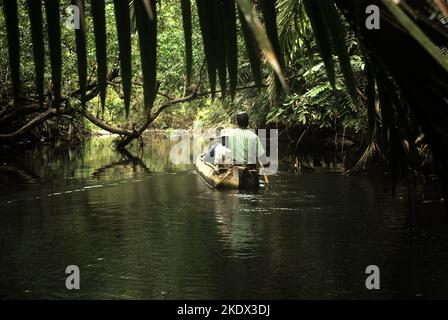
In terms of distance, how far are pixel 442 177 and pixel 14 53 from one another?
771mm

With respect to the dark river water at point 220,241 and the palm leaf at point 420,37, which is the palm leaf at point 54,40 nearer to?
the palm leaf at point 420,37

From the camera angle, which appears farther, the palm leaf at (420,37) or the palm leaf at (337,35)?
the palm leaf at (337,35)

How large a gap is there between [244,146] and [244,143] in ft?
0.25

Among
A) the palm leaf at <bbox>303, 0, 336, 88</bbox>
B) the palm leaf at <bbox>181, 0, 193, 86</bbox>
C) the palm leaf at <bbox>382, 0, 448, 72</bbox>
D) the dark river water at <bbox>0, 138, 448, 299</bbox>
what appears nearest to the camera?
the palm leaf at <bbox>382, 0, 448, 72</bbox>

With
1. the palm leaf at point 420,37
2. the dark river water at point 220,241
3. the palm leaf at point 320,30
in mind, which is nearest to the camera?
the palm leaf at point 420,37

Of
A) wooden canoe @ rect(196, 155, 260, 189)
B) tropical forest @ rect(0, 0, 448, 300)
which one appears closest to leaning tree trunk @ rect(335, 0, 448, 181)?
tropical forest @ rect(0, 0, 448, 300)

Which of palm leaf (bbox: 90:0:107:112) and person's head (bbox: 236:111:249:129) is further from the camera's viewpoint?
person's head (bbox: 236:111:249:129)

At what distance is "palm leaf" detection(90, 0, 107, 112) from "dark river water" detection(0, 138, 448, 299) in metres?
2.34

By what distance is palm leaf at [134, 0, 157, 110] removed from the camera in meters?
0.69

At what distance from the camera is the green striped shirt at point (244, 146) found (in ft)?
40.8

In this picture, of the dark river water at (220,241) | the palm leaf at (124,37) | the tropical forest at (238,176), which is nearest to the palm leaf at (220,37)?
the tropical forest at (238,176)

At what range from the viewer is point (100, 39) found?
695 millimetres

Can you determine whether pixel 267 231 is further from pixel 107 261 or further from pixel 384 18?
pixel 384 18

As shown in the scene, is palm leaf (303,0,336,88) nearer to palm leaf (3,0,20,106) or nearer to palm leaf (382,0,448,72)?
palm leaf (382,0,448,72)
